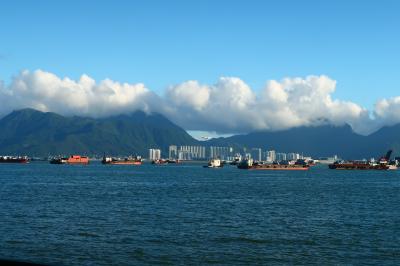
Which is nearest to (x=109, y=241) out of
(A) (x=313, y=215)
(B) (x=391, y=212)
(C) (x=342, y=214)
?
(A) (x=313, y=215)

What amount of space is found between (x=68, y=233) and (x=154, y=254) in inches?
515

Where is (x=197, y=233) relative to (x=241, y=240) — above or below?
above

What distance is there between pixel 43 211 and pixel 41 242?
90.4 ft

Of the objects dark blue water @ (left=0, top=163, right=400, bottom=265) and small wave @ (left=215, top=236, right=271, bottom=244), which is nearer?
dark blue water @ (left=0, top=163, right=400, bottom=265)

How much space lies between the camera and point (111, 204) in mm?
87312

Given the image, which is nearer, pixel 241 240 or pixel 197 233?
pixel 241 240

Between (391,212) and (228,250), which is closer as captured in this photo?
(228,250)

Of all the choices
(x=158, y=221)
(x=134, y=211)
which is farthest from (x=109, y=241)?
(x=134, y=211)

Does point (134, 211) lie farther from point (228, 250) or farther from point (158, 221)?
point (228, 250)

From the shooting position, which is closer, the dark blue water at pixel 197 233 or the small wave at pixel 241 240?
the dark blue water at pixel 197 233

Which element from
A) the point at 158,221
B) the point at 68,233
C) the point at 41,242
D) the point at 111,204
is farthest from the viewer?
the point at 111,204

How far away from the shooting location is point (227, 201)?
3723 inches

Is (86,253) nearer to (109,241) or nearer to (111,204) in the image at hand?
(109,241)

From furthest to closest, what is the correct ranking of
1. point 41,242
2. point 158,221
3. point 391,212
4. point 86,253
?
point 391,212
point 158,221
point 41,242
point 86,253
